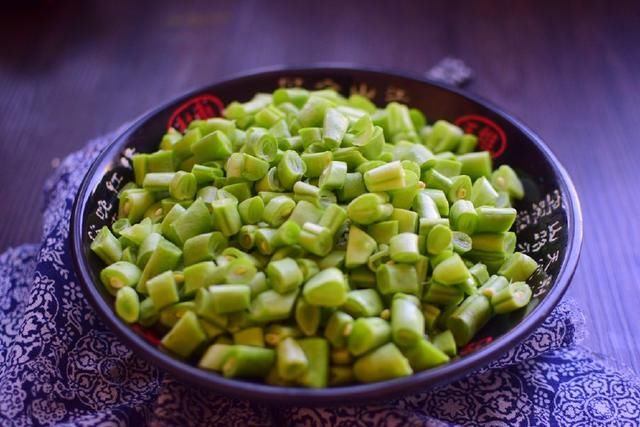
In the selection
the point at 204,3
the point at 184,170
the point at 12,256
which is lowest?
the point at 12,256

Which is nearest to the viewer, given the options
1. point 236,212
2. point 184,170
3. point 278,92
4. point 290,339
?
point 290,339

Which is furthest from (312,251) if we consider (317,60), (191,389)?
(317,60)

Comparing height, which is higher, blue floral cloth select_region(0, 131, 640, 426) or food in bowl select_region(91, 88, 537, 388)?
food in bowl select_region(91, 88, 537, 388)

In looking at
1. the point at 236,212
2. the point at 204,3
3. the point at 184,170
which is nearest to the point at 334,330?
the point at 236,212

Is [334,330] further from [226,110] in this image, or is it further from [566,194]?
[226,110]

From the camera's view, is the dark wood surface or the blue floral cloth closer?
the blue floral cloth

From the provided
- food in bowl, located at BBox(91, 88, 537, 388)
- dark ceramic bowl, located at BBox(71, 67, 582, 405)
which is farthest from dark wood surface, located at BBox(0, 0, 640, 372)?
food in bowl, located at BBox(91, 88, 537, 388)

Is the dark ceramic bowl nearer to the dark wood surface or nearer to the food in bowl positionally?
the food in bowl
